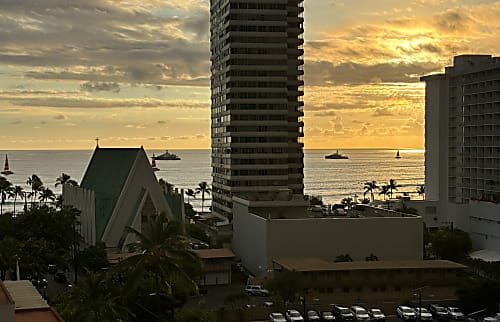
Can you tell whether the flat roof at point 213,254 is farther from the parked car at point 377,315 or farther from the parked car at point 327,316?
the parked car at point 377,315

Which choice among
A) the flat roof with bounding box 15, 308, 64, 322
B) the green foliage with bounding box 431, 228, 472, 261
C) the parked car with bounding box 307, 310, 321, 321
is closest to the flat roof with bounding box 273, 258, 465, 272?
the parked car with bounding box 307, 310, 321, 321

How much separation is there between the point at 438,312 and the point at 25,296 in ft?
86.7

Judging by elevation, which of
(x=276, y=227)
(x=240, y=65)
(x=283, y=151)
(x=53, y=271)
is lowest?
(x=53, y=271)

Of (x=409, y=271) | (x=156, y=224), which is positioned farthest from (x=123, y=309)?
(x=409, y=271)

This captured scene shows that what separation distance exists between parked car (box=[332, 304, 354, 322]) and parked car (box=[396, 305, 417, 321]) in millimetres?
3063

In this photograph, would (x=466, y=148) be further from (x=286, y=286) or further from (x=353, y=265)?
(x=286, y=286)

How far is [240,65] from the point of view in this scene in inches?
3346

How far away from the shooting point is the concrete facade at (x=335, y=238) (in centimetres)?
5853

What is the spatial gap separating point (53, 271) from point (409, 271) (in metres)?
30.9

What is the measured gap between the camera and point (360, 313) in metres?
44.4

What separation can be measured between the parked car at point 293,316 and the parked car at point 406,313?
6334mm

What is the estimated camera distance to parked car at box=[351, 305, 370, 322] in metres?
43.9

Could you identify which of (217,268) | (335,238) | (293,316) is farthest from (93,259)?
(293,316)

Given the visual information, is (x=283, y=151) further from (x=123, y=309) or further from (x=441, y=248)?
(x=123, y=309)
